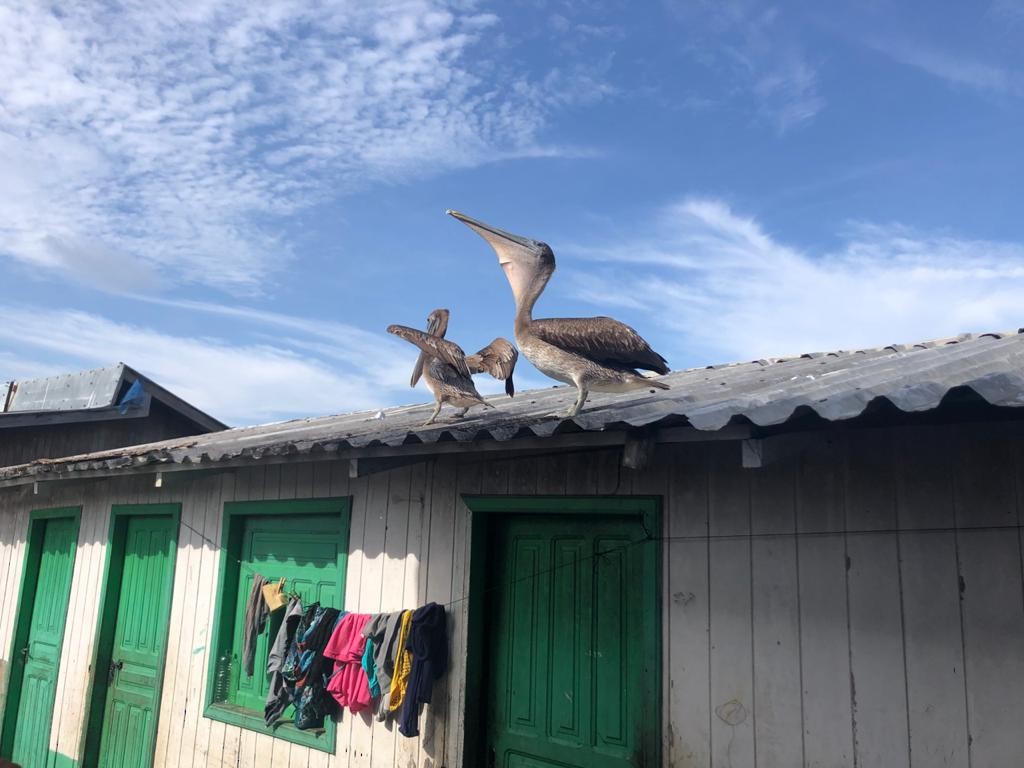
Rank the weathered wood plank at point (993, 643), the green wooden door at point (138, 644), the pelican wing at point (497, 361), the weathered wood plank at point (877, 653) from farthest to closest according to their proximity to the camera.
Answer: the green wooden door at point (138, 644) < the pelican wing at point (497, 361) < the weathered wood plank at point (877, 653) < the weathered wood plank at point (993, 643)

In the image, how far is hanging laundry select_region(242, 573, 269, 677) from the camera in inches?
241

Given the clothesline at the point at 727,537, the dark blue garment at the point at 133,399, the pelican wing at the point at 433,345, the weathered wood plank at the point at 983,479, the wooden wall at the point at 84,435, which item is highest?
the dark blue garment at the point at 133,399

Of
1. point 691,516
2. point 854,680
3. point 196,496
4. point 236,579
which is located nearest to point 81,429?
point 196,496

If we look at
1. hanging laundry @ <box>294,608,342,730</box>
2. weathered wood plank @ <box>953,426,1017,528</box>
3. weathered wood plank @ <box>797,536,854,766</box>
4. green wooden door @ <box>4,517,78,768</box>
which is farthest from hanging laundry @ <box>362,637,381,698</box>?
green wooden door @ <box>4,517,78,768</box>

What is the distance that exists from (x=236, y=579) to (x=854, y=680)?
4.95 metres

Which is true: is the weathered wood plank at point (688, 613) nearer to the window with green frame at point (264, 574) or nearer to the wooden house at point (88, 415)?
the window with green frame at point (264, 574)

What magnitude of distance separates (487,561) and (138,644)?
433cm

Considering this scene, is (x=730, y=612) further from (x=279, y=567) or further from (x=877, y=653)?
(x=279, y=567)

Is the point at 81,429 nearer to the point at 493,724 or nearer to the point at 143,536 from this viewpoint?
the point at 143,536

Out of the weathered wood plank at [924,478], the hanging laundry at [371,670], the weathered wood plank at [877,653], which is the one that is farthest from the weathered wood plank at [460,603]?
the weathered wood plank at [924,478]

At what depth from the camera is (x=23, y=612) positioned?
364 inches

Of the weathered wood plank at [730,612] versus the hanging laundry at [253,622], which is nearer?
the weathered wood plank at [730,612]

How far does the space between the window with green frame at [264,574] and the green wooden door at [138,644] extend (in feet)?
2.91

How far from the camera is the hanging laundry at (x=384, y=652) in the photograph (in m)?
5.06
